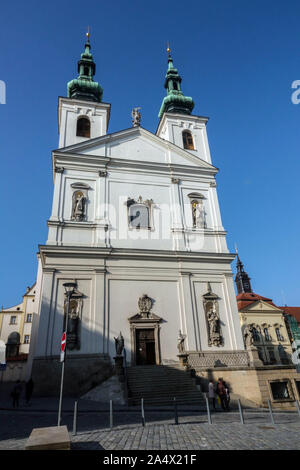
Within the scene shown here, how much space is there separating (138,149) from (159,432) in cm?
2122

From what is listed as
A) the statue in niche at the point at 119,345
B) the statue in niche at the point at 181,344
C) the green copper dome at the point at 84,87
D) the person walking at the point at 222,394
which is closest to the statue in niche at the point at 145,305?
the statue in niche at the point at 181,344

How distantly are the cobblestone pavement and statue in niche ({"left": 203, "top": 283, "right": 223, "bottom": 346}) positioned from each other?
321 inches

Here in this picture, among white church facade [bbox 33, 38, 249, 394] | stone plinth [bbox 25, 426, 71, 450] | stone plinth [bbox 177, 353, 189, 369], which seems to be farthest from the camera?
white church facade [bbox 33, 38, 249, 394]

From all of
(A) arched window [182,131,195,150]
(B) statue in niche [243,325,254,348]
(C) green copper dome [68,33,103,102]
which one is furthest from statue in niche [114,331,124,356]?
(C) green copper dome [68,33,103,102]

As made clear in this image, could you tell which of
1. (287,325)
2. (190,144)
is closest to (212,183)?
(190,144)

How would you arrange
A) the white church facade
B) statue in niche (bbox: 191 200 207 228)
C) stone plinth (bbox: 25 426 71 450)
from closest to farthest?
stone plinth (bbox: 25 426 71 450), the white church facade, statue in niche (bbox: 191 200 207 228)

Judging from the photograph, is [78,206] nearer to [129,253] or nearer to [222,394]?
[129,253]

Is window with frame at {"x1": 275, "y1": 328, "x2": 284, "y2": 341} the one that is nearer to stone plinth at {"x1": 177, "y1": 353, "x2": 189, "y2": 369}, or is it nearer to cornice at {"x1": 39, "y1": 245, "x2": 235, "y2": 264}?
cornice at {"x1": 39, "y1": 245, "x2": 235, "y2": 264}

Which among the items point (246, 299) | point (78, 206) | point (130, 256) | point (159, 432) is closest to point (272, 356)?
point (246, 299)

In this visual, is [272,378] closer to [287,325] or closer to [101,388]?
[101,388]

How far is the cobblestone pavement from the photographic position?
6.59 metres

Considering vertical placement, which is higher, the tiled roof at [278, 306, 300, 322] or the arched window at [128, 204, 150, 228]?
the tiled roof at [278, 306, 300, 322]

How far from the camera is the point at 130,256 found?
20359 mm
